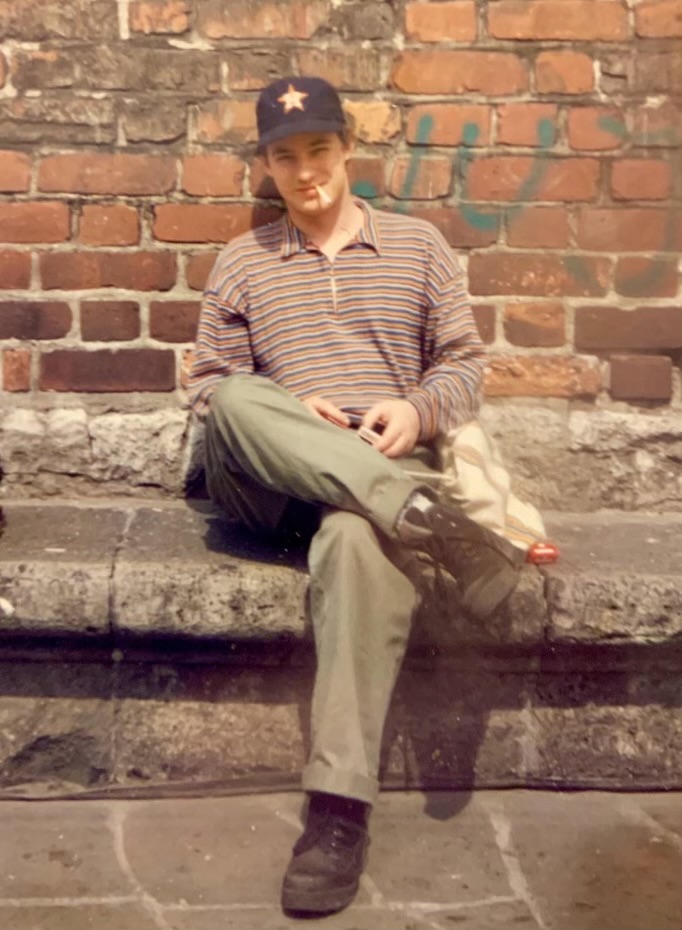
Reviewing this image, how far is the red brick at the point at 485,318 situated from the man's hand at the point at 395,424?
57 centimetres

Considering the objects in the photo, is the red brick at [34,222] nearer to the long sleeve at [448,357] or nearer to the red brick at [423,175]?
the red brick at [423,175]

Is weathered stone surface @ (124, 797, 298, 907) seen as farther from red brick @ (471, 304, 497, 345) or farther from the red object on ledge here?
red brick @ (471, 304, 497, 345)

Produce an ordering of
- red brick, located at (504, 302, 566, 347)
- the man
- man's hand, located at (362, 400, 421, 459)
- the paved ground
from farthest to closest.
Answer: red brick, located at (504, 302, 566, 347), man's hand, located at (362, 400, 421, 459), the man, the paved ground

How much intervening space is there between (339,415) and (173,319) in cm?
71

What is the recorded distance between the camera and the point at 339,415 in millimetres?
2584

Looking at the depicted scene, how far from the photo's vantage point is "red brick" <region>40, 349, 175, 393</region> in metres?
3.10

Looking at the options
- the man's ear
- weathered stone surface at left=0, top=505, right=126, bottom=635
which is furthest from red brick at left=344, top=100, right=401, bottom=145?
weathered stone surface at left=0, top=505, right=126, bottom=635

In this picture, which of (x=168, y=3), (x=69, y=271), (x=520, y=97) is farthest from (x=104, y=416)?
(x=520, y=97)

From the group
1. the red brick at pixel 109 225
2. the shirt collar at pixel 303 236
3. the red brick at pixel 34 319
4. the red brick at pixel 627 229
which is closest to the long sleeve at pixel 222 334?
the shirt collar at pixel 303 236

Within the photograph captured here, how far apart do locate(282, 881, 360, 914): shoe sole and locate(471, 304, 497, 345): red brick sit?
1489 millimetres

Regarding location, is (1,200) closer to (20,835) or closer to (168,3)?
(168,3)

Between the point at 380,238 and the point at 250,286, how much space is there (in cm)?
32

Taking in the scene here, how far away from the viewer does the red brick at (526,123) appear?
9.94ft

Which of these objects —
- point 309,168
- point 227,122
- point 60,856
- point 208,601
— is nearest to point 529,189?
point 309,168
